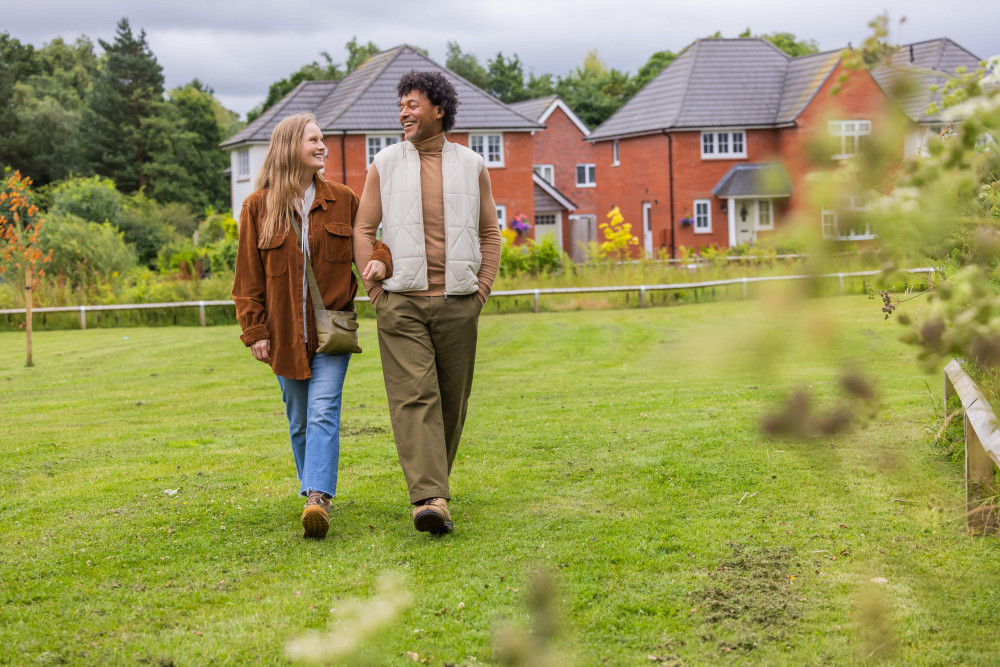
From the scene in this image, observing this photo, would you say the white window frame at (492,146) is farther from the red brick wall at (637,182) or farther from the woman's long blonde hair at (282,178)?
the woman's long blonde hair at (282,178)

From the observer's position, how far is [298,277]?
18.1ft

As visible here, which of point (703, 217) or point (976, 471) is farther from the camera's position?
point (703, 217)

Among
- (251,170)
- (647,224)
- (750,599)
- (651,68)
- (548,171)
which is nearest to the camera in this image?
(750,599)

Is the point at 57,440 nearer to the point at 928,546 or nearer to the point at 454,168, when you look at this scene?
the point at 454,168

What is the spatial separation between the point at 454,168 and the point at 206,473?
9.62 feet

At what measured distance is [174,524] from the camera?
5.60m

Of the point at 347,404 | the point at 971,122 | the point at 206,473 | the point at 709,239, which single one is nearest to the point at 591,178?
the point at 709,239

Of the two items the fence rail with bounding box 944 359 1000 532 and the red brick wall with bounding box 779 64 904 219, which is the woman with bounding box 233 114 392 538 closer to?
the fence rail with bounding box 944 359 1000 532

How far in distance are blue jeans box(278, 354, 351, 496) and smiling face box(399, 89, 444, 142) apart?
1.24 meters

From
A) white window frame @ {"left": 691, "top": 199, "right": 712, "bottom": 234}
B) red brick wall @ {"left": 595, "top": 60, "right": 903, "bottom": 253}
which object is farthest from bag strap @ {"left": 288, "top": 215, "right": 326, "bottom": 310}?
white window frame @ {"left": 691, "top": 199, "right": 712, "bottom": 234}

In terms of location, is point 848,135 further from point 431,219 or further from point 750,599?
point 431,219

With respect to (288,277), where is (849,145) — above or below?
above

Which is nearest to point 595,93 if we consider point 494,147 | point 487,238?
point 494,147

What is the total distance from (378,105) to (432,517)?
37.3 meters
